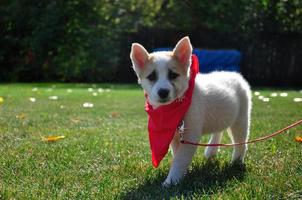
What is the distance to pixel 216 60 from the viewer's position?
16.9m

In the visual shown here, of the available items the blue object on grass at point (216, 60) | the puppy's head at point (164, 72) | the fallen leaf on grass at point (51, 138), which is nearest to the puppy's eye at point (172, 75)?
the puppy's head at point (164, 72)

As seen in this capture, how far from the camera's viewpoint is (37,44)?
62.2ft

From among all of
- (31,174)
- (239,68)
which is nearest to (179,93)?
(31,174)

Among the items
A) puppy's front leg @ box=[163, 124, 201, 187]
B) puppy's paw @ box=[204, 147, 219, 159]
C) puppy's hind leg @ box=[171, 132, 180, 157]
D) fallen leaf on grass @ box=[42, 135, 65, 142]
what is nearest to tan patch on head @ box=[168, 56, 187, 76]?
puppy's front leg @ box=[163, 124, 201, 187]

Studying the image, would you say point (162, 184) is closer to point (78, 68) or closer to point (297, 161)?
point (297, 161)

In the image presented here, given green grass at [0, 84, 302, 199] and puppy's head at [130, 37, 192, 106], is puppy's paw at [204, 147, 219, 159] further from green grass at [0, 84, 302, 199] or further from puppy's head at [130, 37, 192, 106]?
puppy's head at [130, 37, 192, 106]

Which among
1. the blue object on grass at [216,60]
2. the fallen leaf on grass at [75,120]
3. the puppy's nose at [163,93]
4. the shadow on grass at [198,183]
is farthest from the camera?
the blue object on grass at [216,60]

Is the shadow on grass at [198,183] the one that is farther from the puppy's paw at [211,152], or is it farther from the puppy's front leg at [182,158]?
the puppy's paw at [211,152]

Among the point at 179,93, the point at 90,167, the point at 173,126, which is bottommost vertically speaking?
the point at 90,167

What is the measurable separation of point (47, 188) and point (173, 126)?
3.61ft

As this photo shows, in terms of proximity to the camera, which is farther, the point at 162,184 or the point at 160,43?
the point at 160,43

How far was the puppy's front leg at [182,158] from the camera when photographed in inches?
147

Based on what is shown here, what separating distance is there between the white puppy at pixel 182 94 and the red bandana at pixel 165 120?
0.06 m

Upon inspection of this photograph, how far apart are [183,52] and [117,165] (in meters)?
1.21
